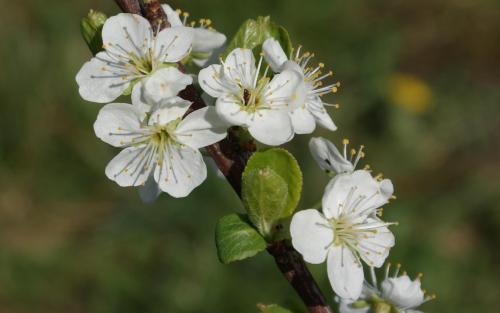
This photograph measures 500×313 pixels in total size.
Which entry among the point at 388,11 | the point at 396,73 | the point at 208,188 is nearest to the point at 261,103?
the point at 208,188

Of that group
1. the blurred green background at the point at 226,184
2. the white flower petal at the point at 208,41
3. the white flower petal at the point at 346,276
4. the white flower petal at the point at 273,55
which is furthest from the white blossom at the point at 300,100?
the blurred green background at the point at 226,184

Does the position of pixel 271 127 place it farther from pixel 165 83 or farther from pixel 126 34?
pixel 126 34

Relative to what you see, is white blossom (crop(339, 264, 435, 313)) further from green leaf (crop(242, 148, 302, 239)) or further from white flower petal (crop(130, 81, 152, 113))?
white flower petal (crop(130, 81, 152, 113))

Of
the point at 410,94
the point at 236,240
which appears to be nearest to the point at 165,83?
the point at 236,240

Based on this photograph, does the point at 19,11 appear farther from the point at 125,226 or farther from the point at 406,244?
the point at 406,244

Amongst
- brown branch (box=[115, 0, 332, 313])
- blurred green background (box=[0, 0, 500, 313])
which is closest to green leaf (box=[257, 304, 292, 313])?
brown branch (box=[115, 0, 332, 313])

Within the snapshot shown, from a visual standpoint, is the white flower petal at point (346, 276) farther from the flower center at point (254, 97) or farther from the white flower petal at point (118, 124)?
the white flower petal at point (118, 124)
